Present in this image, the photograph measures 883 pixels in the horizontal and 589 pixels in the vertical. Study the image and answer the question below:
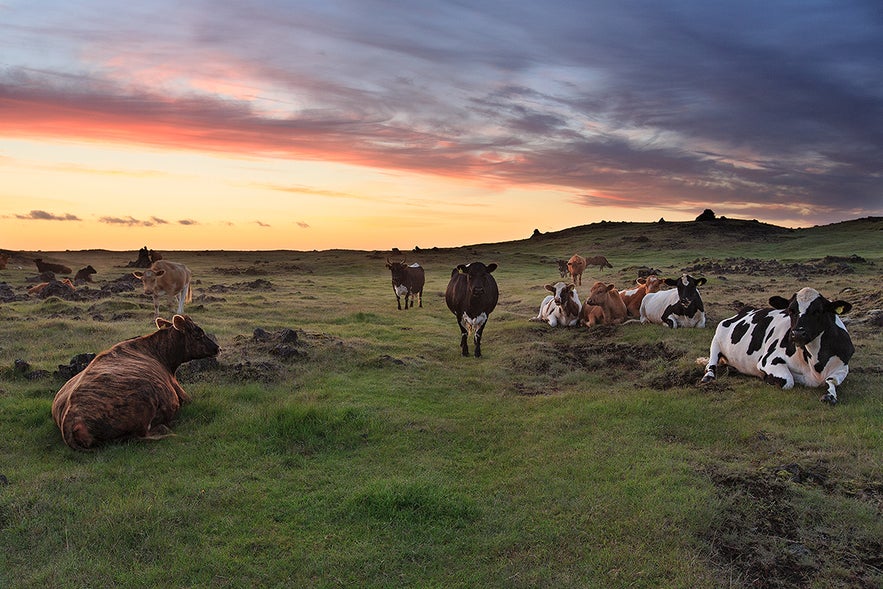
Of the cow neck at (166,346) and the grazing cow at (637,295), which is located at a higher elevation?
the grazing cow at (637,295)

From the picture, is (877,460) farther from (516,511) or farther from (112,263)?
(112,263)

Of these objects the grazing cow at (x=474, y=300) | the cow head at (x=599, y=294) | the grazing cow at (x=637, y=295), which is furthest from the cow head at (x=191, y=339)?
the grazing cow at (x=637, y=295)

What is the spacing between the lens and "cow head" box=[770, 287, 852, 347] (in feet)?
30.9

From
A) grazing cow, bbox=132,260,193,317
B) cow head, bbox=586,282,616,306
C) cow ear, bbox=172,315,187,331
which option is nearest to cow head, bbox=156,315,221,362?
cow ear, bbox=172,315,187,331

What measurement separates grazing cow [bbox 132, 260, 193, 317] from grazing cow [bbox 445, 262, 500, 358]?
9441 mm

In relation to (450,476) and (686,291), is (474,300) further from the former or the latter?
(450,476)

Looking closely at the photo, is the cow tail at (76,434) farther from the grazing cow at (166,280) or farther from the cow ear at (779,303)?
the grazing cow at (166,280)

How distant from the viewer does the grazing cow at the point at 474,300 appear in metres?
15.0

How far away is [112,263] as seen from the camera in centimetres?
5456

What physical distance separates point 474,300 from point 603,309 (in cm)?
500

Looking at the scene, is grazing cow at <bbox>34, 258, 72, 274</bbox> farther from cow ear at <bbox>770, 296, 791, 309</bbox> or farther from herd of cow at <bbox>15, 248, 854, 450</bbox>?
cow ear at <bbox>770, 296, 791, 309</bbox>

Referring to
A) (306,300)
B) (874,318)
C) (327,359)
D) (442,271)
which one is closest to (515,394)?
(327,359)

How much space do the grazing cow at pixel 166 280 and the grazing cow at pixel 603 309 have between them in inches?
511

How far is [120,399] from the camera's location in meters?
7.98
